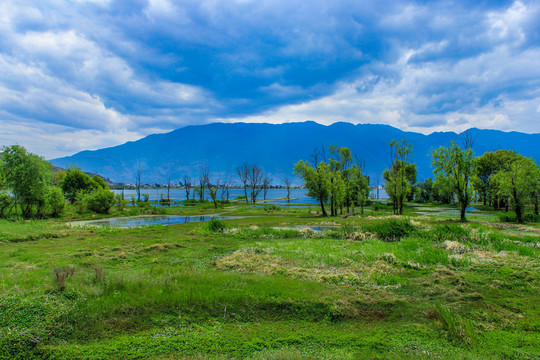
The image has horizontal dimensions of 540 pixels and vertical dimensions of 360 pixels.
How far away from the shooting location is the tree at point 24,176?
33.1 meters

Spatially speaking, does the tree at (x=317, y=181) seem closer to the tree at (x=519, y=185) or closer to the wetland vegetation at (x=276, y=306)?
the tree at (x=519, y=185)

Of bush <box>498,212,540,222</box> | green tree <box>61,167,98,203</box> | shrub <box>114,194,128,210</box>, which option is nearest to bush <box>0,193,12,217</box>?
shrub <box>114,194,128,210</box>

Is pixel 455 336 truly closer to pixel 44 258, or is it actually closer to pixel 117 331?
pixel 117 331

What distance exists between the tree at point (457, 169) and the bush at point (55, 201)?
180ft

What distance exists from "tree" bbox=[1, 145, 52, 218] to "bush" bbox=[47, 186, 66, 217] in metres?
1.77

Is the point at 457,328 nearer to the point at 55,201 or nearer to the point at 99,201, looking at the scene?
the point at 55,201

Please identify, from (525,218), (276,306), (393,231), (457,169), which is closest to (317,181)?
(457,169)

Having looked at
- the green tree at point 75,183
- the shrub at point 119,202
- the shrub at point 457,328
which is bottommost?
the shrub at point 457,328

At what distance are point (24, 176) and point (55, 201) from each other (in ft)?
22.4

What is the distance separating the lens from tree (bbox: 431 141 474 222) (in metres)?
33.8

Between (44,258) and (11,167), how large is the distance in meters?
30.7

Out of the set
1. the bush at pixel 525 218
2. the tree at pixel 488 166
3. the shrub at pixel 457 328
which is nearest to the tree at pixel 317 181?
the bush at pixel 525 218

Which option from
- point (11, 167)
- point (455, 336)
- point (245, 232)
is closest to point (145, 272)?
point (455, 336)

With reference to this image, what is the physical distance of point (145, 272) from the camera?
34.8 feet
